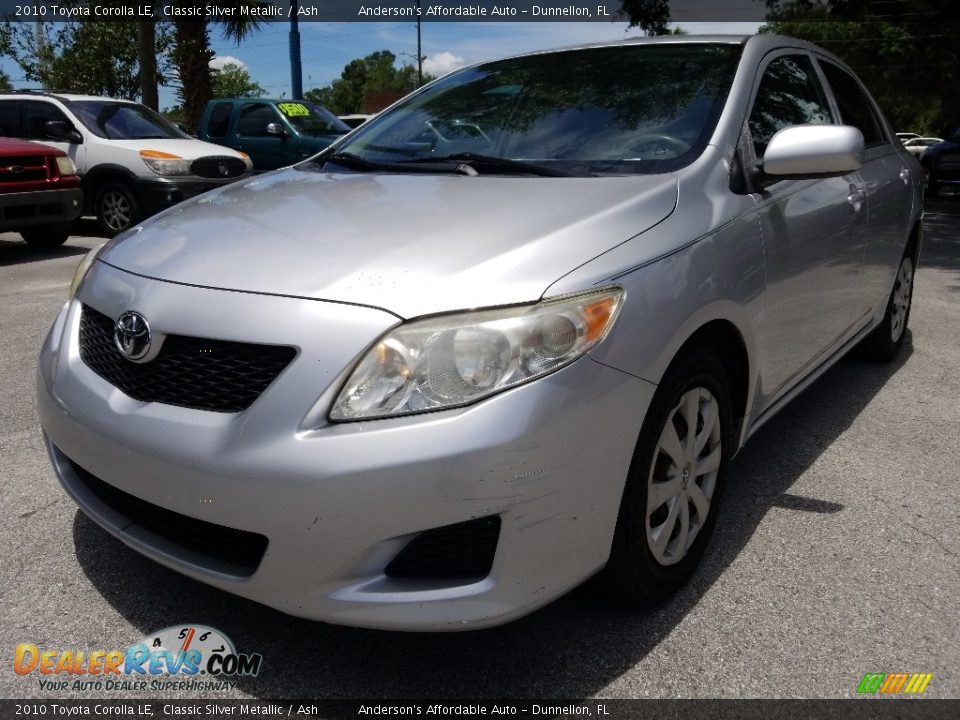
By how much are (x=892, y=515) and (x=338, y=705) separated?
202 centimetres

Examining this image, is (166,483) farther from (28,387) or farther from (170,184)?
(170,184)

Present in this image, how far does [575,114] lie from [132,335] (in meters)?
1.63

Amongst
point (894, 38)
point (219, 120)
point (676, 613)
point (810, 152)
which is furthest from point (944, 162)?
Result: point (676, 613)

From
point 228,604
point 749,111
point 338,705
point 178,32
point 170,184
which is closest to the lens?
point 338,705

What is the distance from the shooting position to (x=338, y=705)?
78.4 inches

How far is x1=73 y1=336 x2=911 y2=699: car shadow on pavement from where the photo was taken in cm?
206

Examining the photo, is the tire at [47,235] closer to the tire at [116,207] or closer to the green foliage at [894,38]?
the tire at [116,207]

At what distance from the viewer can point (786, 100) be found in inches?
127

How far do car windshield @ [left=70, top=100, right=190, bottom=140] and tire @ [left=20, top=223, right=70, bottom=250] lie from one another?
1482 mm

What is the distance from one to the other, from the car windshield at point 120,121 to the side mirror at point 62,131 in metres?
0.17

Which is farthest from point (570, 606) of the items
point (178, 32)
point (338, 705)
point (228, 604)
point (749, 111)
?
point (178, 32)

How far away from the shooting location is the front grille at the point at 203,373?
1.88 metres

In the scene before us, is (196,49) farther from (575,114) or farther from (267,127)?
(575,114)

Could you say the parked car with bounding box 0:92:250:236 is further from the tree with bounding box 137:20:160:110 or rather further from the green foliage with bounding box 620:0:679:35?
the green foliage with bounding box 620:0:679:35
